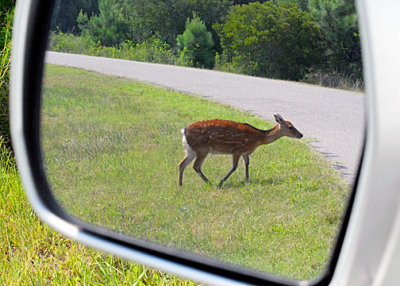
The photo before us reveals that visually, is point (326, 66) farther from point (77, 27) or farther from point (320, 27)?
point (77, 27)

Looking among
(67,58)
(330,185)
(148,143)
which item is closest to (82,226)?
(148,143)

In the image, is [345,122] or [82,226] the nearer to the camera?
[345,122]

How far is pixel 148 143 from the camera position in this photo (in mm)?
1543

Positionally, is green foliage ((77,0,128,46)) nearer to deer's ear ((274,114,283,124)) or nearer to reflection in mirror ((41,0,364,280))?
reflection in mirror ((41,0,364,280))

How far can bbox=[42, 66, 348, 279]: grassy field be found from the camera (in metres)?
1.19

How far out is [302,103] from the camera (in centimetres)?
115

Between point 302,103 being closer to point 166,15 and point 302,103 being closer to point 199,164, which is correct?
point 199,164

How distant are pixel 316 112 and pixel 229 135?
27 centimetres

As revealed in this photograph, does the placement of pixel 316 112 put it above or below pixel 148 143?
above

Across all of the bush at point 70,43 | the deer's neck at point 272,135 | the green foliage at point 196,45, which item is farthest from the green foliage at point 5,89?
the deer's neck at point 272,135

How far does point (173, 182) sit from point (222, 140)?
0.17m

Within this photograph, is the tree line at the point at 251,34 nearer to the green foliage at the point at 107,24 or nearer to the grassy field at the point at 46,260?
the green foliage at the point at 107,24

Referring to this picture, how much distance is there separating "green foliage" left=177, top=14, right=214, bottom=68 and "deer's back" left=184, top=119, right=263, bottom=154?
0.43 feet

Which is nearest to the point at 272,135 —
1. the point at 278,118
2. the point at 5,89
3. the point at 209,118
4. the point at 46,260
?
the point at 278,118
